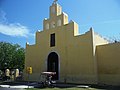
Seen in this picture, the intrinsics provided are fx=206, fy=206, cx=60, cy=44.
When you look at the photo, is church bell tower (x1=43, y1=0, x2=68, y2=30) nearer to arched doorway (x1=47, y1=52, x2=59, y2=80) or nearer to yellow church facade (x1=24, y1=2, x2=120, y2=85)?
yellow church facade (x1=24, y1=2, x2=120, y2=85)

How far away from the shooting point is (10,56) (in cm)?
4612

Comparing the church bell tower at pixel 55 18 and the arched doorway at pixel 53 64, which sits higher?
the church bell tower at pixel 55 18

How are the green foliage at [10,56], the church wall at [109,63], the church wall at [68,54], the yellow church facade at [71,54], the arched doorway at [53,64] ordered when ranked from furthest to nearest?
the green foliage at [10,56] → the arched doorway at [53,64] → the church wall at [68,54] → the yellow church facade at [71,54] → the church wall at [109,63]

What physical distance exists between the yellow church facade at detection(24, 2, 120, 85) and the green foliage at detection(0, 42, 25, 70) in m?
14.3

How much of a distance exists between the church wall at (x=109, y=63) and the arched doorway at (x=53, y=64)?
20.6 ft

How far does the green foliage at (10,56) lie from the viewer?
4541 centimetres

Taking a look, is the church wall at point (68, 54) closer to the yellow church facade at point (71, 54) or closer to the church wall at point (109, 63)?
the yellow church facade at point (71, 54)

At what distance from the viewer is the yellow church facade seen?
938 inches

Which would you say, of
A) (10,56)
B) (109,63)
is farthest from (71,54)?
(10,56)

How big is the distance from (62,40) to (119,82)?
9481mm

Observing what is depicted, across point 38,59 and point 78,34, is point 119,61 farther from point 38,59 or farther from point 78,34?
point 38,59

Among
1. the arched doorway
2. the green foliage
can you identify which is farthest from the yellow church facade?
the green foliage

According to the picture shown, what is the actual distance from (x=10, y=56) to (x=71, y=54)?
23.3m

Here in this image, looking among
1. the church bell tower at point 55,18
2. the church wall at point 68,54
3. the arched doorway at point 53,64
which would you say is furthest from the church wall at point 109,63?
the church bell tower at point 55,18
